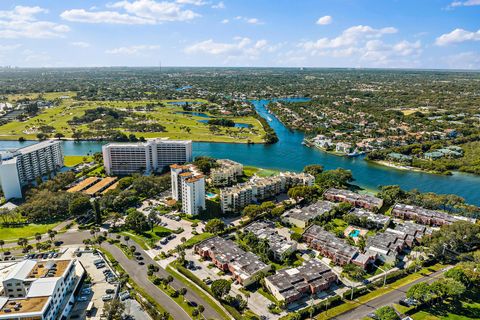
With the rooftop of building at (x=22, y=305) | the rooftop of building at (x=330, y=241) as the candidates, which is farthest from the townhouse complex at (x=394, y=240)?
the rooftop of building at (x=22, y=305)

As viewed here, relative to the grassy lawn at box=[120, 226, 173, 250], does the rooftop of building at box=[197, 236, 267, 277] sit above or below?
above

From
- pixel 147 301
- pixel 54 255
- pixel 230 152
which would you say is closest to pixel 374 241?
pixel 147 301

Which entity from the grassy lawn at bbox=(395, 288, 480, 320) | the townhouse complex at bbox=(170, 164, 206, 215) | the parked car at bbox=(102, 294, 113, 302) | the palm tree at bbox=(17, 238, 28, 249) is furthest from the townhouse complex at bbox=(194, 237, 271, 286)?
the palm tree at bbox=(17, 238, 28, 249)

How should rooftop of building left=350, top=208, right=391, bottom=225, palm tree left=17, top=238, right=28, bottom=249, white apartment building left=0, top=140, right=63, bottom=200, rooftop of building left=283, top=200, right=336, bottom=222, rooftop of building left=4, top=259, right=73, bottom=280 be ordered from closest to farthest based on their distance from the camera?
1. rooftop of building left=4, top=259, right=73, bottom=280
2. palm tree left=17, top=238, right=28, bottom=249
3. rooftop of building left=350, top=208, right=391, bottom=225
4. rooftop of building left=283, top=200, right=336, bottom=222
5. white apartment building left=0, top=140, right=63, bottom=200

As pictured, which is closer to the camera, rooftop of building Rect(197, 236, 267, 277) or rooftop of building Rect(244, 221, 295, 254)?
rooftop of building Rect(197, 236, 267, 277)

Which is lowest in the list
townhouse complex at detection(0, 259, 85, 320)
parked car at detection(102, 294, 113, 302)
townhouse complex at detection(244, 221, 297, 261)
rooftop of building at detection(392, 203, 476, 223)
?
parked car at detection(102, 294, 113, 302)

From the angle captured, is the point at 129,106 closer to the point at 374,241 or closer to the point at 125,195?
the point at 125,195

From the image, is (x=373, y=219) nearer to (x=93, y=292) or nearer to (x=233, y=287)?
(x=233, y=287)

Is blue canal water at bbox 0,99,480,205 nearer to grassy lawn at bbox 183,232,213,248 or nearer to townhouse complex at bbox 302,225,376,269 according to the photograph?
townhouse complex at bbox 302,225,376,269
